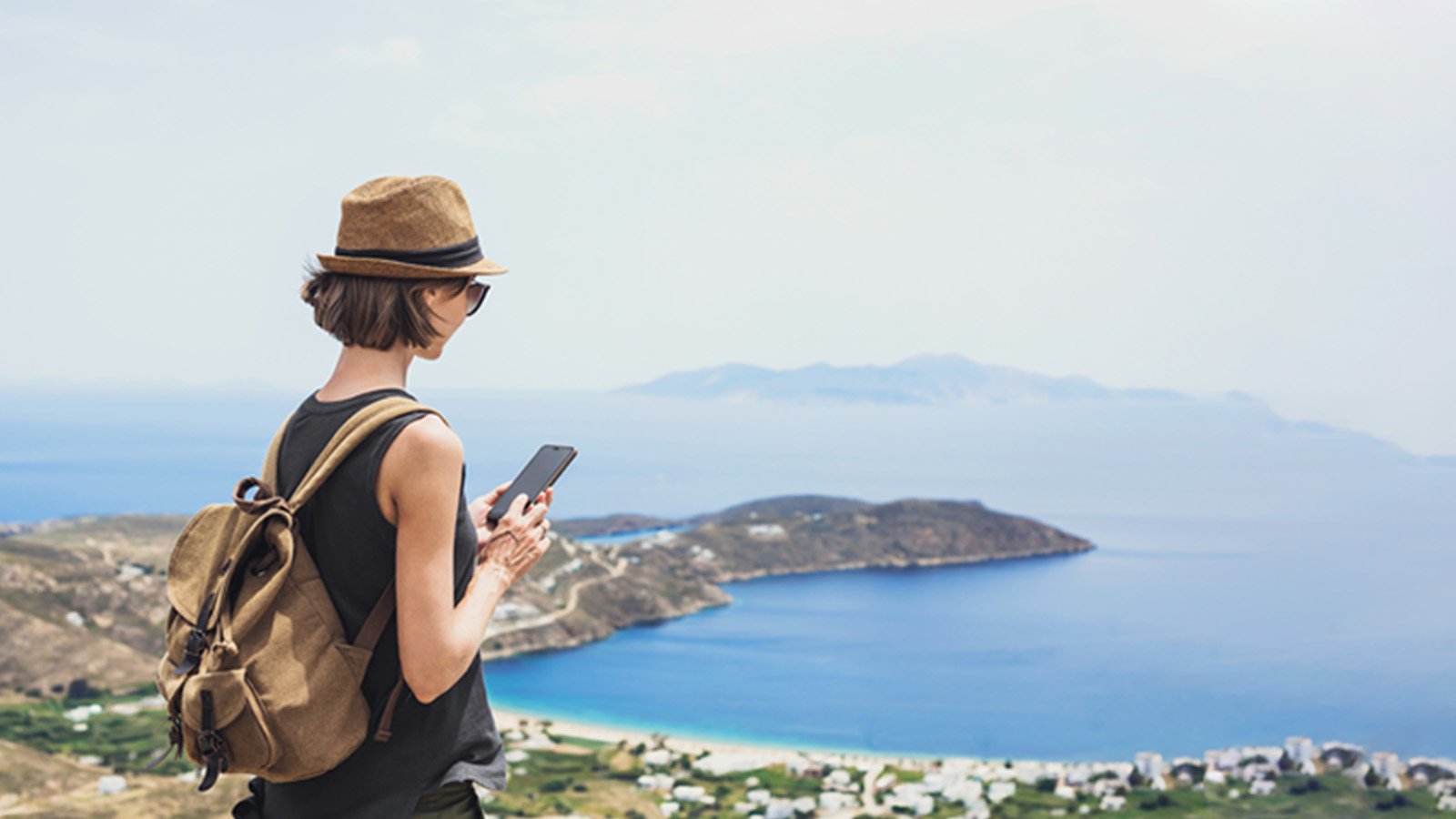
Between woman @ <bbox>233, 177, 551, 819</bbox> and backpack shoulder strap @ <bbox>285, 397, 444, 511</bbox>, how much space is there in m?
0.01

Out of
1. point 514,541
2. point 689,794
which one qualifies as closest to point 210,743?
point 514,541

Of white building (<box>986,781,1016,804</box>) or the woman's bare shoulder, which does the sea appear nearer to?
white building (<box>986,781,1016,804</box>)

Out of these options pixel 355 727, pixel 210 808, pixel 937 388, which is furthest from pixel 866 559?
pixel 937 388

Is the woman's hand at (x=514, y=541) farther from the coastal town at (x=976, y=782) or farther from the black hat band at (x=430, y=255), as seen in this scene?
the coastal town at (x=976, y=782)

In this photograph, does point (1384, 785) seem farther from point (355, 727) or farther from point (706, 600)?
point (355, 727)

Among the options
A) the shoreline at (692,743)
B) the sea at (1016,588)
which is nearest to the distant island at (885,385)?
the sea at (1016,588)

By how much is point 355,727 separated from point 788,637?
47095 millimetres

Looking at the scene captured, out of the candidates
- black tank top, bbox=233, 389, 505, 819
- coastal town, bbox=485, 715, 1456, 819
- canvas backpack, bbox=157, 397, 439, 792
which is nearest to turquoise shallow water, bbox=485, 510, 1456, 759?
coastal town, bbox=485, 715, 1456, 819

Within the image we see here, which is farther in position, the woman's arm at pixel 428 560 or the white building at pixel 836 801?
the white building at pixel 836 801

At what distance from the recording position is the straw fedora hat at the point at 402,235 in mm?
1089

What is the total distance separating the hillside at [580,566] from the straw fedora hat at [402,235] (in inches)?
1265

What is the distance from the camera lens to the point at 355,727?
42.9 inches

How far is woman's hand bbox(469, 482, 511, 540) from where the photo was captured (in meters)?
1.26

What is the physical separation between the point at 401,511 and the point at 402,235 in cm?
30
